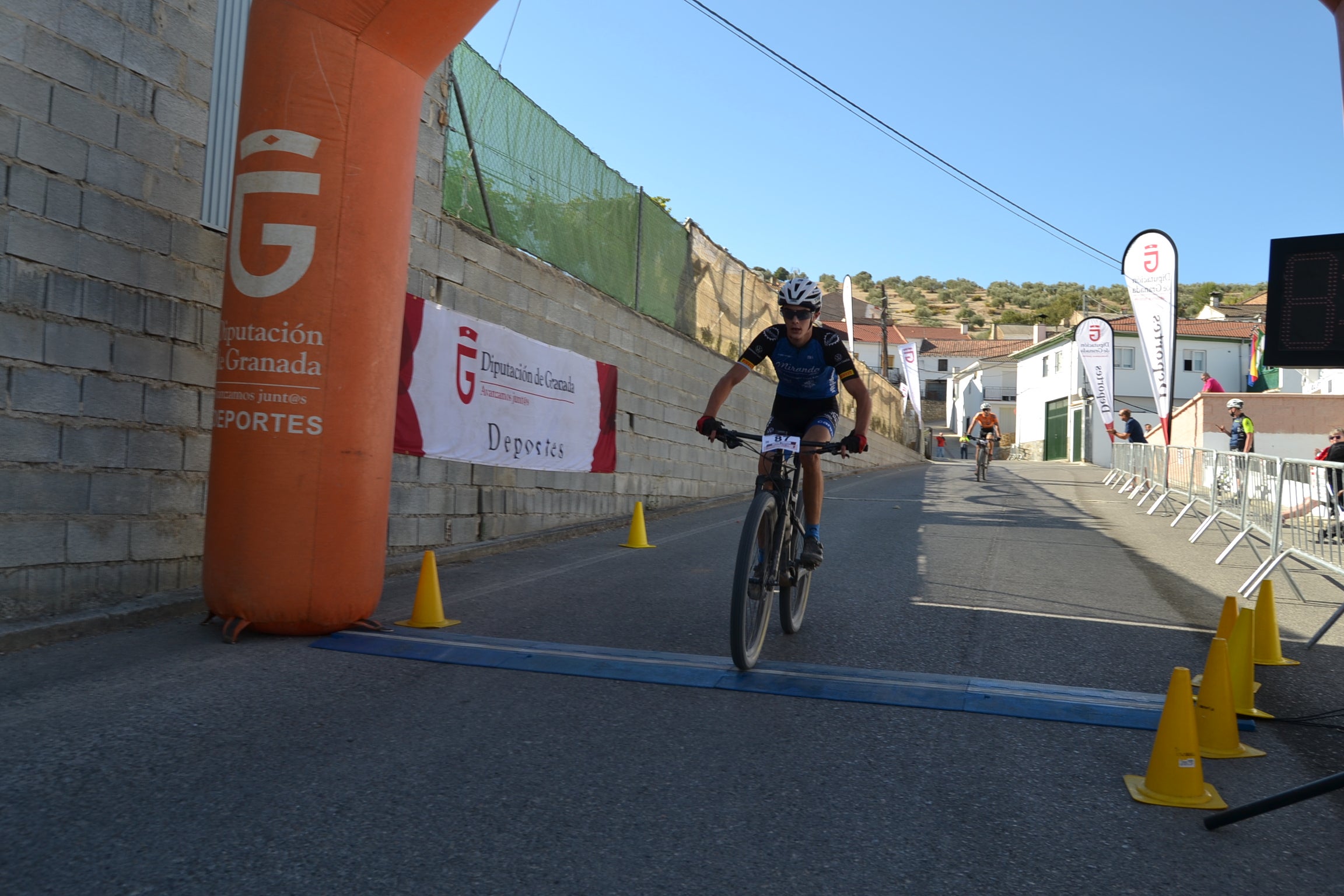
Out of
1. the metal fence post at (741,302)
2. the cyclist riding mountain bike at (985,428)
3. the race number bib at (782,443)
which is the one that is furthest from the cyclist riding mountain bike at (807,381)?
the cyclist riding mountain bike at (985,428)

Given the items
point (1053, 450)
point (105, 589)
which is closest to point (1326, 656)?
point (105, 589)

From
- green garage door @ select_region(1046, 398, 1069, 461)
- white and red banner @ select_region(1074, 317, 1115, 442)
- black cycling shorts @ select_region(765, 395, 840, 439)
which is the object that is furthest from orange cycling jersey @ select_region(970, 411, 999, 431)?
green garage door @ select_region(1046, 398, 1069, 461)

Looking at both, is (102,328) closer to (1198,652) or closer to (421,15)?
(421,15)

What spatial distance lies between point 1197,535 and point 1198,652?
670 centimetres

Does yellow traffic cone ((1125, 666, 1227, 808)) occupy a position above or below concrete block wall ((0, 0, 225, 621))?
below

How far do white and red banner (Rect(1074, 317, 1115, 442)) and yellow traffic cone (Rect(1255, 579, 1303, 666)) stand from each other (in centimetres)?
2214

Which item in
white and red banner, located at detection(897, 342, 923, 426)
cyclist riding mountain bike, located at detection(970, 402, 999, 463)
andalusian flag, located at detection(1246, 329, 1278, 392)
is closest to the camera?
cyclist riding mountain bike, located at detection(970, 402, 999, 463)

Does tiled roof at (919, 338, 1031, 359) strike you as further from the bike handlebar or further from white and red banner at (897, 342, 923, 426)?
the bike handlebar

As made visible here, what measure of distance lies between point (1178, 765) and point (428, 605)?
13.5 ft

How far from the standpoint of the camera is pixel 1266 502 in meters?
8.91

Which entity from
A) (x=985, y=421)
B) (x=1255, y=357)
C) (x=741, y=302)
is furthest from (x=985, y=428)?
(x=1255, y=357)

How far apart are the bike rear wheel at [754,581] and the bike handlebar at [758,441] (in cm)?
32

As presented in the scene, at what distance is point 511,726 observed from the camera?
390cm

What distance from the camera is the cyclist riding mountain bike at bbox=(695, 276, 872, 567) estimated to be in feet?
18.5
